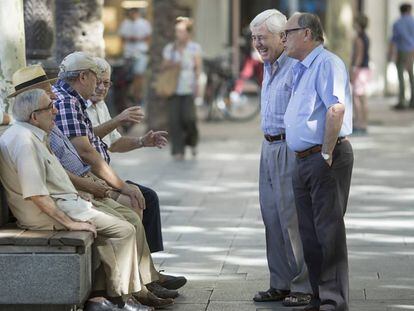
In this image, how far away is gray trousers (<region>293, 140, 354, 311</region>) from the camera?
7.00 m

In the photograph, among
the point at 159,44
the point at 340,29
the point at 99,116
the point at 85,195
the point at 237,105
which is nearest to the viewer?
the point at 85,195

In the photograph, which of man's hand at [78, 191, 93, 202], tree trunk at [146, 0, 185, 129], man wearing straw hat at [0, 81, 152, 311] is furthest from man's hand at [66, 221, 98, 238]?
tree trunk at [146, 0, 185, 129]

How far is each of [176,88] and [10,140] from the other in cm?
872

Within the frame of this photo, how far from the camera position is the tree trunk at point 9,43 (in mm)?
7895

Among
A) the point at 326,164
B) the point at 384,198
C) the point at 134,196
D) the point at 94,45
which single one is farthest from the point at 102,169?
the point at 384,198

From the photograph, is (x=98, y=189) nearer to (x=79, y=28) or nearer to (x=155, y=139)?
(x=155, y=139)

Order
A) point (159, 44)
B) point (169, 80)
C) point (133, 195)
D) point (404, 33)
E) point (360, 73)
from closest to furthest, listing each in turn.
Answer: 1. point (133, 195)
2. point (169, 80)
3. point (159, 44)
4. point (360, 73)
5. point (404, 33)

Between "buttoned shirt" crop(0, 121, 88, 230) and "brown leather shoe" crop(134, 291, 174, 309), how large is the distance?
821 mm

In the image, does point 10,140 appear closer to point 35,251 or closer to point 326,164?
point 35,251

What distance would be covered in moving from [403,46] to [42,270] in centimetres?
1658

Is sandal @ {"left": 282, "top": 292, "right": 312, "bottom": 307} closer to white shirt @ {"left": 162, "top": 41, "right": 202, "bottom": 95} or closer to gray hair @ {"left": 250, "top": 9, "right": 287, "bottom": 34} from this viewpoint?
gray hair @ {"left": 250, "top": 9, "right": 287, "bottom": 34}

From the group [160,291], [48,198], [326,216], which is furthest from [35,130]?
[326,216]

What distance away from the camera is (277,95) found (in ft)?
24.6

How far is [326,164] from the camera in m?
6.95
